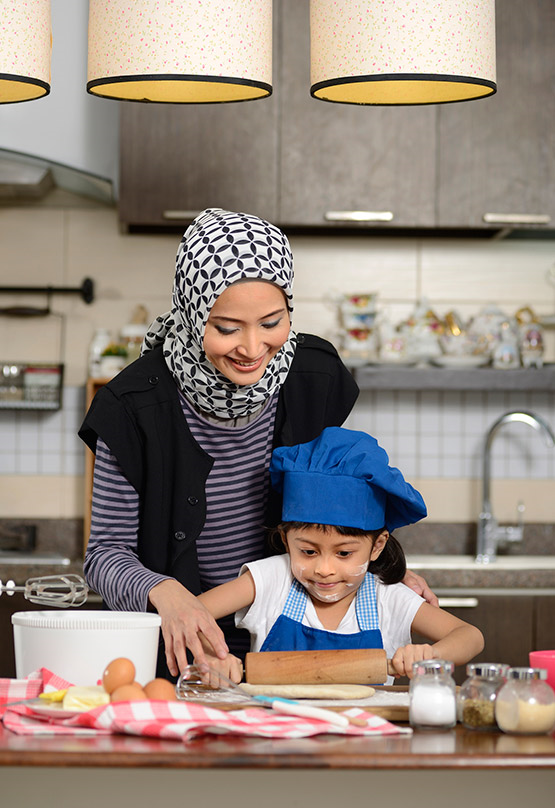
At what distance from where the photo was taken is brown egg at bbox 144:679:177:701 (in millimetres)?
1014

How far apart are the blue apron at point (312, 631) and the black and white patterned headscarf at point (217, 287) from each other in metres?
0.31

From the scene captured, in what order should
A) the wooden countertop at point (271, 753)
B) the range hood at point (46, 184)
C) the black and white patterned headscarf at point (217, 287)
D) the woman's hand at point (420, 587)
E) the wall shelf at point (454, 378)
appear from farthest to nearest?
1. the wall shelf at point (454, 378)
2. the range hood at point (46, 184)
3. the woman's hand at point (420, 587)
4. the black and white patterned headscarf at point (217, 287)
5. the wooden countertop at point (271, 753)

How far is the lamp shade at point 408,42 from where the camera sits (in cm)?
137

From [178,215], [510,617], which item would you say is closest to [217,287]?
[178,215]

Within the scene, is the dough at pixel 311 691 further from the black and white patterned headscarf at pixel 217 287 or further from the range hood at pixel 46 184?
the range hood at pixel 46 184

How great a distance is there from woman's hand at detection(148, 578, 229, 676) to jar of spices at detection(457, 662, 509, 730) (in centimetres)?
32

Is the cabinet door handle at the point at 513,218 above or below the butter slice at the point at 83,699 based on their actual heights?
above

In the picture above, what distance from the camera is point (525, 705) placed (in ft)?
3.26

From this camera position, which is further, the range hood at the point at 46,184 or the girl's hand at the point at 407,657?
the range hood at the point at 46,184

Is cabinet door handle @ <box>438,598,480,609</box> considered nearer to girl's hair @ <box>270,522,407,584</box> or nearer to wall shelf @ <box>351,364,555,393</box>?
wall shelf @ <box>351,364,555,393</box>

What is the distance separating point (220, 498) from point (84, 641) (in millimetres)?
596

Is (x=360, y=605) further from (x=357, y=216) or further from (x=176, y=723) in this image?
(x=357, y=216)

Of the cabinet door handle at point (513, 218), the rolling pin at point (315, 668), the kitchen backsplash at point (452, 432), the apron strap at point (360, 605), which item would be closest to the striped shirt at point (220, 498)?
the apron strap at point (360, 605)

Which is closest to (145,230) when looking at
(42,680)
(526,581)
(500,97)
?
(500,97)
